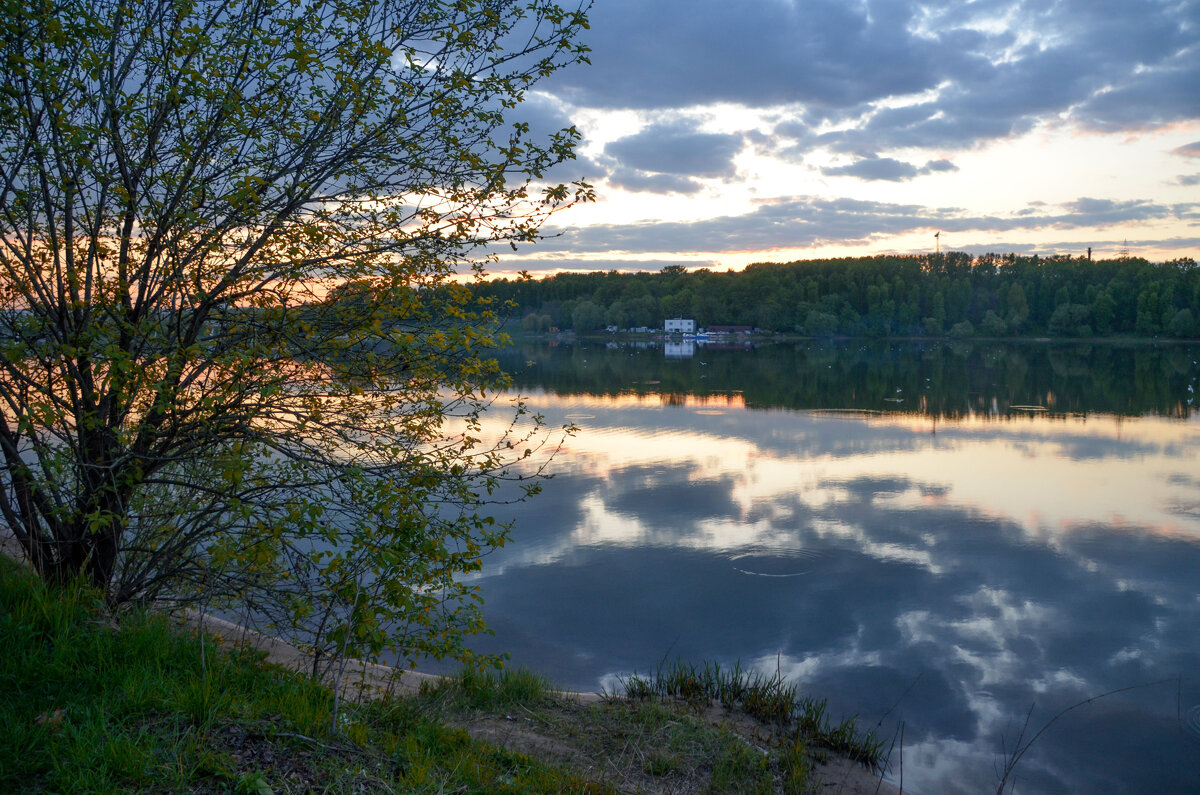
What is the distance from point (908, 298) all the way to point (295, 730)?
524ft

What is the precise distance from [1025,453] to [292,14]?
84.7 ft

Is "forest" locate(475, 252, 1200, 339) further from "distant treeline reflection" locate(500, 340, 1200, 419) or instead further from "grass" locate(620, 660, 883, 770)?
"grass" locate(620, 660, 883, 770)

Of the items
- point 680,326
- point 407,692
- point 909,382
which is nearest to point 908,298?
point 680,326

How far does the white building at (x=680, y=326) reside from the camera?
16775 cm

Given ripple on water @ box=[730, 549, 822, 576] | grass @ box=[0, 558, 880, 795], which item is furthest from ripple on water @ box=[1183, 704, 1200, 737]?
ripple on water @ box=[730, 549, 822, 576]

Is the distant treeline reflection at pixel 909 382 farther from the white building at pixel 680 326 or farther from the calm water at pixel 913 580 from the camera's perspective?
the white building at pixel 680 326

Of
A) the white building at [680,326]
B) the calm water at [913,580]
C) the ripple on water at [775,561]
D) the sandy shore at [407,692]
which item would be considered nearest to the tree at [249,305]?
the sandy shore at [407,692]

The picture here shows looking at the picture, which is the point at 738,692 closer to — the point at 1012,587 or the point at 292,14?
the point at 1012,587

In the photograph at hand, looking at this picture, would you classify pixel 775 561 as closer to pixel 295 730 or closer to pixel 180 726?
pixel 295 730

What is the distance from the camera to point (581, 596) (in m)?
13.5

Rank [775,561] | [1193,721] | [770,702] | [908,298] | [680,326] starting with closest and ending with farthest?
1. [770,702]
2. [1193,721]
3. [775,561]
4. [908,298]
5. [680,326]

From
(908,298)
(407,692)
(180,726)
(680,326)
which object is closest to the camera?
(180,726)

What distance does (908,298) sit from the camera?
151000mm

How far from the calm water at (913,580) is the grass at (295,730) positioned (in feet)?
6.31
